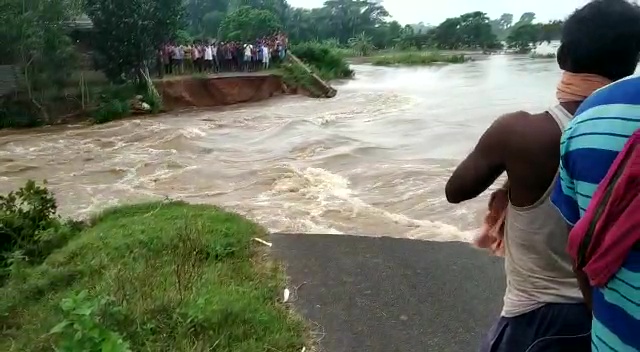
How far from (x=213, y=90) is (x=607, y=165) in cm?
2528

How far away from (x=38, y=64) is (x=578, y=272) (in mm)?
22367

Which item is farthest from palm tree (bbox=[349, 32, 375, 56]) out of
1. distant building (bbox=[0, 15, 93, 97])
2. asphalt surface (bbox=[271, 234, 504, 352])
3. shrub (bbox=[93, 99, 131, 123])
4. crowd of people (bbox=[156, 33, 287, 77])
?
asphalt surface (bbox=[271, 234, 504, 352])

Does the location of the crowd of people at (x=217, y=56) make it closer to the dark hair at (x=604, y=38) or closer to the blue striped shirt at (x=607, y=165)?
the dark hair at (x=604, y=38)

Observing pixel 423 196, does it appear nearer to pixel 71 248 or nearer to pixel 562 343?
pixel 71 248

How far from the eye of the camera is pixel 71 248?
19.5 ft

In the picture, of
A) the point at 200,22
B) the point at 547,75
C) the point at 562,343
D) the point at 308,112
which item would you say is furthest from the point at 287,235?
the point at 200,22

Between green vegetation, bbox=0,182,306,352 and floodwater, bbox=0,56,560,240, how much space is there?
8.24 ft

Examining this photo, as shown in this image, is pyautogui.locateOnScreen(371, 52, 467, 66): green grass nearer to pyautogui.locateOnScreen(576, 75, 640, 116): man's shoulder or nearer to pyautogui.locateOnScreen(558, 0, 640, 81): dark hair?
pyautogui.locateOnScreen(558, 0, 640, 81): dark hair

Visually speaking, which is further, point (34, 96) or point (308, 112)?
point (308, 112)

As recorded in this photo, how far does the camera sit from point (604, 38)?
1.54m

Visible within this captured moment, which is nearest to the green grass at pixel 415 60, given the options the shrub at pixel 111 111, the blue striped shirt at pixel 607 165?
the shrub at pixel 111 111

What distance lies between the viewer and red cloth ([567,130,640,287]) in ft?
3.67

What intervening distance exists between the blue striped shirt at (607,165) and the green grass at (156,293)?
2.01m

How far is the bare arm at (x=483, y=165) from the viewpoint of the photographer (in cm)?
165
